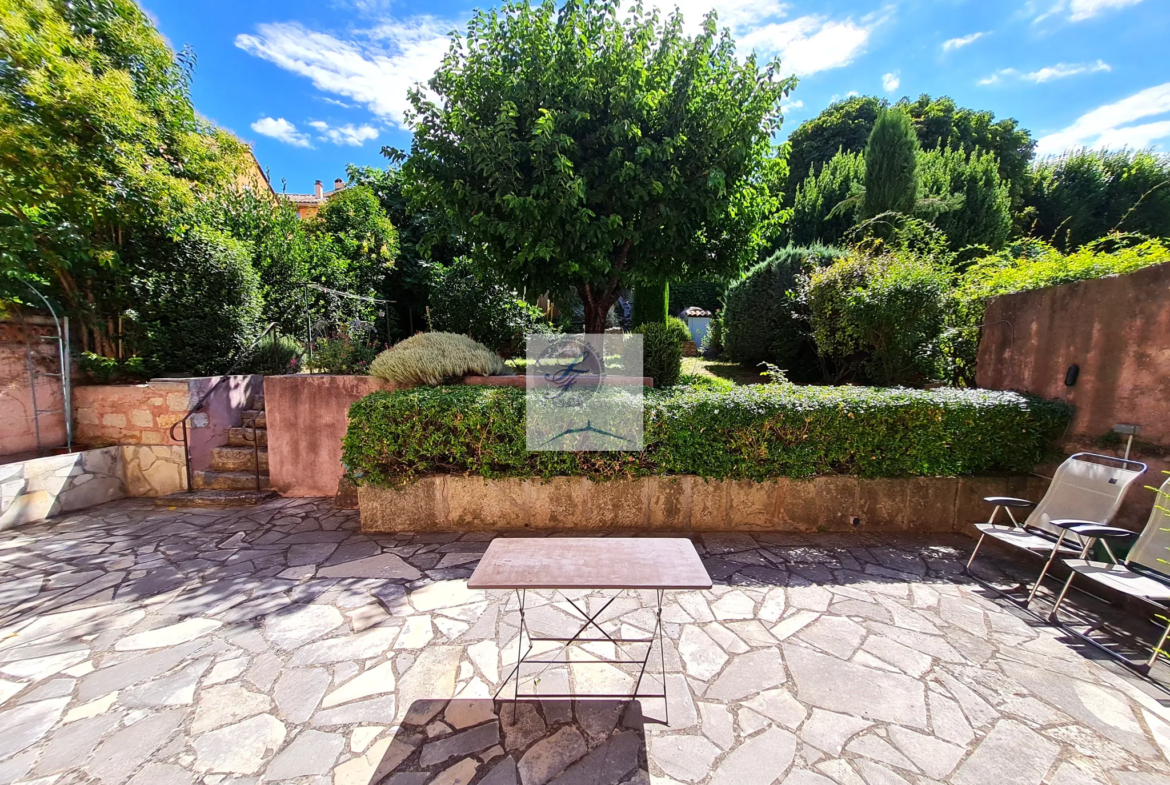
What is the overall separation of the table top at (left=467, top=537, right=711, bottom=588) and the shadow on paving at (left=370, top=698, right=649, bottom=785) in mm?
594

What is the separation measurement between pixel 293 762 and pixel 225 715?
0.49 meters

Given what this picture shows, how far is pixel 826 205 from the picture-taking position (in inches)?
519

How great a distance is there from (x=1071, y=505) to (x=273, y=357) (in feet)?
28.1

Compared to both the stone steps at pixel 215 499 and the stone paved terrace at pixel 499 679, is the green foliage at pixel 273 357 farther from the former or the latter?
the stone paved terrace at pixel 499 679

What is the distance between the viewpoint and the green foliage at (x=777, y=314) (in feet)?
25.6

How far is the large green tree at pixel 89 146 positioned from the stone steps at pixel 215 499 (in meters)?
2.21

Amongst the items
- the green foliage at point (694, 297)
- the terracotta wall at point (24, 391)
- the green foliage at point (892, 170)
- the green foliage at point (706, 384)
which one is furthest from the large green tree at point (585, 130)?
the green foliage at point (694, 297)

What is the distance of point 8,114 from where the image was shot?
394 cm

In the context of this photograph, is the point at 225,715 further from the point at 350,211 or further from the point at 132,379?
the point at 350,211

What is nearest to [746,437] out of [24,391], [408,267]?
[24,391]

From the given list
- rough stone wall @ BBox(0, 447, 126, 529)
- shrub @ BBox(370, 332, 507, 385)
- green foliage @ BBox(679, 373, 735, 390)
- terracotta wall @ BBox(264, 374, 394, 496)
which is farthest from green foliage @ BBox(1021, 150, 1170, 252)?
rough stone wall @ BBox(0, 447, 126, 529)

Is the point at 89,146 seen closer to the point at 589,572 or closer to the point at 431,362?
the point at 431,362

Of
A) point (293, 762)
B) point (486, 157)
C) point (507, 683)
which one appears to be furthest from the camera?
point (486, 157)

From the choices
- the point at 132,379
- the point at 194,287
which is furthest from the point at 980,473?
the point at 132,379
